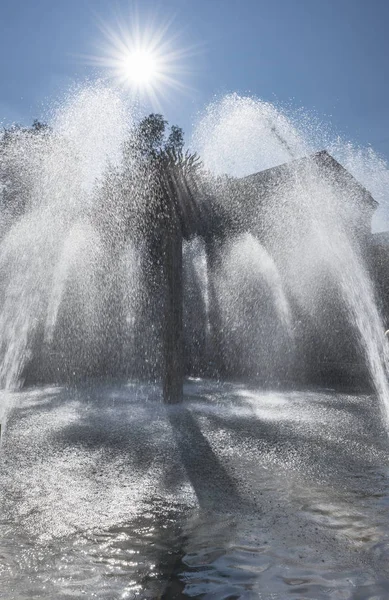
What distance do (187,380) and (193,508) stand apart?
10.2m

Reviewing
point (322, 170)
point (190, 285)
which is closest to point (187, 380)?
point (190, 285)

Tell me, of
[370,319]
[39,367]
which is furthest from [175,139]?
[39,367]

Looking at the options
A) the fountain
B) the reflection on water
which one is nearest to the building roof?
the fountain

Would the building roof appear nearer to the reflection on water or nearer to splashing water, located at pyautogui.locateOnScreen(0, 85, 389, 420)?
splashing water, located at pyautogui.locateOnScreen(0, 85, 389, 420)

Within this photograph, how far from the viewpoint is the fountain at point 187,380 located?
299 centimetres

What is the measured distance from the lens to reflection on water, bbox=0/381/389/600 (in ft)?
8.62

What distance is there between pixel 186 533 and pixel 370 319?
57.0 ft

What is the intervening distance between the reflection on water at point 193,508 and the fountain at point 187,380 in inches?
0.8

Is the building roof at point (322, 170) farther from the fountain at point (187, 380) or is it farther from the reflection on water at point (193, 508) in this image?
the reflection on water at point (193, 508)

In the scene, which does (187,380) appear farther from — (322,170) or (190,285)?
(322,170)

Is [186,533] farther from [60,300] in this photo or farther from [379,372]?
[60,300]

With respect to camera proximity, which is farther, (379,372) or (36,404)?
(379,372)

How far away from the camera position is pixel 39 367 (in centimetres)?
1439

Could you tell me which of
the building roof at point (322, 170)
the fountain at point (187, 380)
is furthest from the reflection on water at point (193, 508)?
the building roof at point (322, 170)
